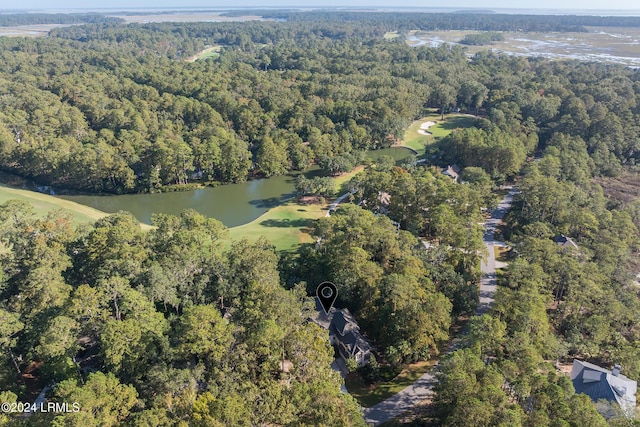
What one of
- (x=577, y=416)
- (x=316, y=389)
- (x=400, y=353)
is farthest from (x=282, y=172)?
(x=577, y=416)

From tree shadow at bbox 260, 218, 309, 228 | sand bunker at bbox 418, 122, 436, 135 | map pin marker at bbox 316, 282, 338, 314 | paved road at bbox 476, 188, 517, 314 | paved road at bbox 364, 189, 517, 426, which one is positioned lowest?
paved road at bbox 364, 189, 517, 426

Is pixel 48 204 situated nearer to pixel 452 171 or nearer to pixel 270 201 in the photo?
pixel 270 201

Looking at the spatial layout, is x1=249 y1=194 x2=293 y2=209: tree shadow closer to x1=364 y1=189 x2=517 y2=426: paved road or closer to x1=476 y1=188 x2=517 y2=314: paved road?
x1=476 y1=188 x2=517 y2=314: paved road

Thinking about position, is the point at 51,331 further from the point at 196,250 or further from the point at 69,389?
the point at 196,250

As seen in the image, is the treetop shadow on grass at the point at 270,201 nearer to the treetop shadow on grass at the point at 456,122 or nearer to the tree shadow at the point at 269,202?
the tree shadow at the point at 269,202

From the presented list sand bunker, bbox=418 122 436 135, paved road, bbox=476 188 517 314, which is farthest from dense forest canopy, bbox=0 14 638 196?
paved road, bbox=476 188 517 314
